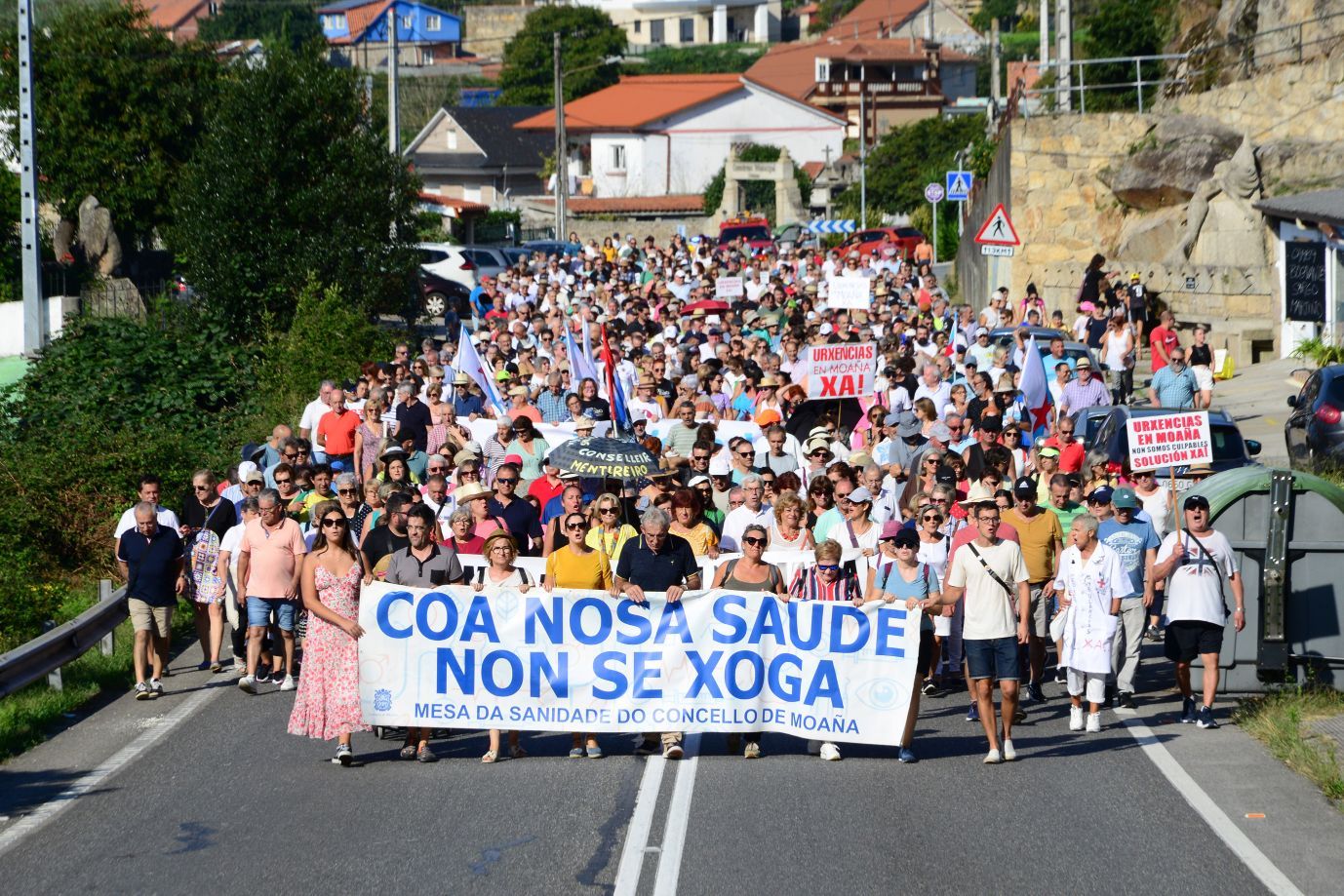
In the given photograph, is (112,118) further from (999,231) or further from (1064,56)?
(999,231)

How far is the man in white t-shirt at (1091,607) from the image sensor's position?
1267cm

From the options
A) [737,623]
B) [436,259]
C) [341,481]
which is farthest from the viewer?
[436,259]

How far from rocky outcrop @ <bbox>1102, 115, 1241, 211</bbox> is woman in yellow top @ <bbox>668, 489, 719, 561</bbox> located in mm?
24110

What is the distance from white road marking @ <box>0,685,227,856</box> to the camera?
10.3m

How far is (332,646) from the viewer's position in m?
11.9

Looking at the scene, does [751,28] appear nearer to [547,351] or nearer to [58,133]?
[58,133]

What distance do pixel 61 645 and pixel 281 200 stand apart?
19.0 metres

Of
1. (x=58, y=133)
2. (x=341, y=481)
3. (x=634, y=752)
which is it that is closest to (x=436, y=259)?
(x=58, y=133)

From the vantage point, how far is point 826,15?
150 meters

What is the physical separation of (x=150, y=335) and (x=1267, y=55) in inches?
904

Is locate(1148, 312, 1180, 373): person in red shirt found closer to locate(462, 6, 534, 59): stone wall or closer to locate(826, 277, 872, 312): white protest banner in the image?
locate(826, 277, 872, 312): white protest banner

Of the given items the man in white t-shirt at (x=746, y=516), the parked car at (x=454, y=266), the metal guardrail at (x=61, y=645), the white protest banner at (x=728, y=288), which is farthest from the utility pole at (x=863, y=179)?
the metal guardrail at (x=61, y=645)

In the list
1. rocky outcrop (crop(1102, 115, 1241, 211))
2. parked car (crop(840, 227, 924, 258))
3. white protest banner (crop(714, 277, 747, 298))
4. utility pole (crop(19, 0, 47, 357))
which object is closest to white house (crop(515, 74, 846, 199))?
parked car (crop(840, 227, 924, 258))

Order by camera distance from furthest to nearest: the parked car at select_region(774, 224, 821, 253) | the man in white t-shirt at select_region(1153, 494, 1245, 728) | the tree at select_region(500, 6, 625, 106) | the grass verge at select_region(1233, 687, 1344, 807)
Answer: the tree at select_region(500, 6, 625, 106), the parked car at select_region(774, 224, 821, 253), the man in white t-shirt at select_region(1153, 494, 1245, 728), the grass verge at select_region(1233, 687, 1344, 807)
